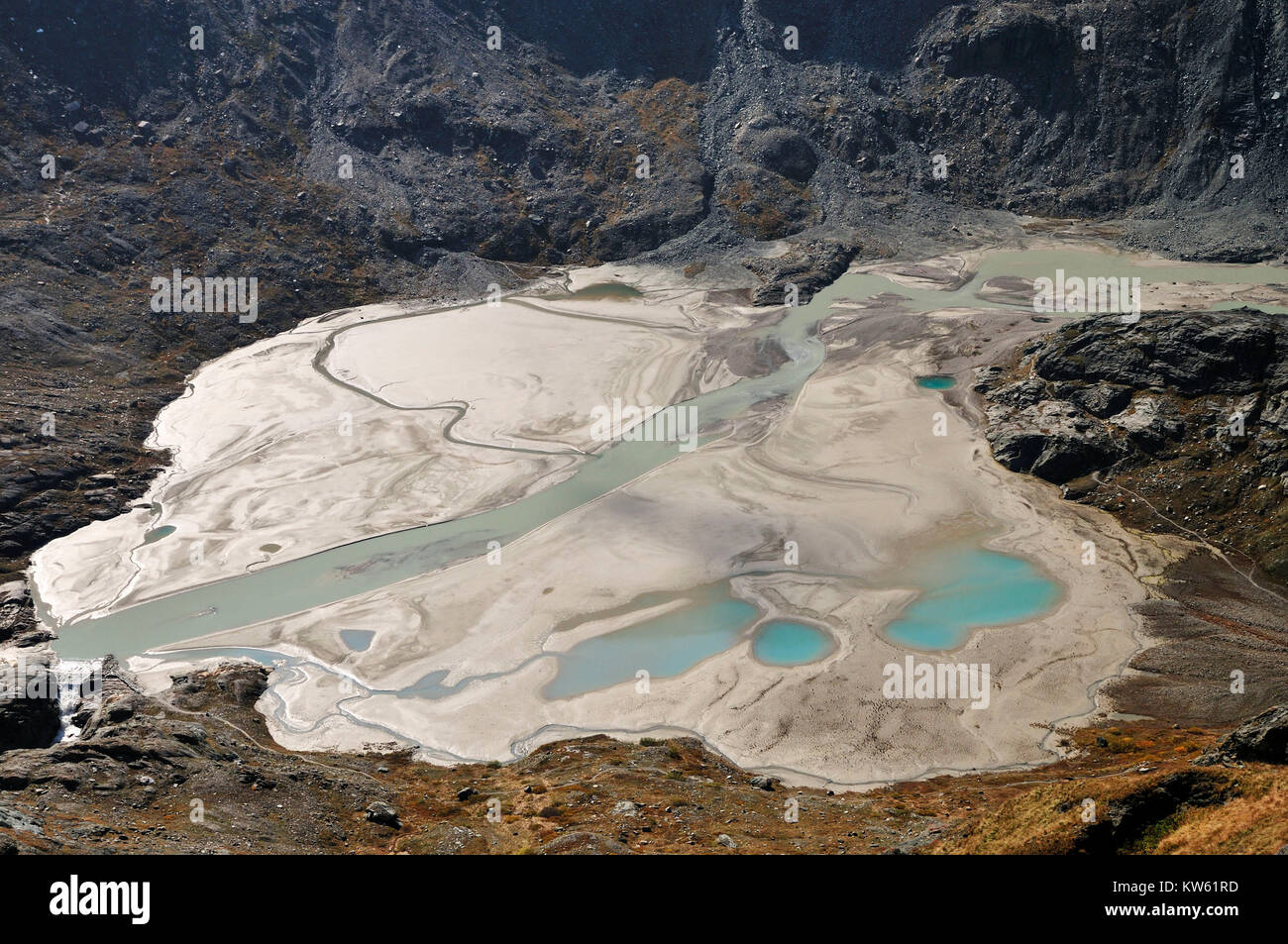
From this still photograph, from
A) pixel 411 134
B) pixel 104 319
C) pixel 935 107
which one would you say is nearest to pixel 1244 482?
pixel 935 107

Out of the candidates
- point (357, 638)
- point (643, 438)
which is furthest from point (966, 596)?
point (357, 638)

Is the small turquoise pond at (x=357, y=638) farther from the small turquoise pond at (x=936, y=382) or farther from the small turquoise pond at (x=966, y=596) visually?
the small turquoise pond at (x=936, y=382)

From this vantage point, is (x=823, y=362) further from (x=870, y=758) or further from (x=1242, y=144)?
(x=1242, y=144)

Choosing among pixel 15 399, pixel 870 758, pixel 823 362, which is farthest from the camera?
pixel 823 362

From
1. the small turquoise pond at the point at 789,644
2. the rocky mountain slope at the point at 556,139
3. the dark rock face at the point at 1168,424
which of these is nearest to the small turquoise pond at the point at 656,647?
the small turquoise pond at the point at 789,644
